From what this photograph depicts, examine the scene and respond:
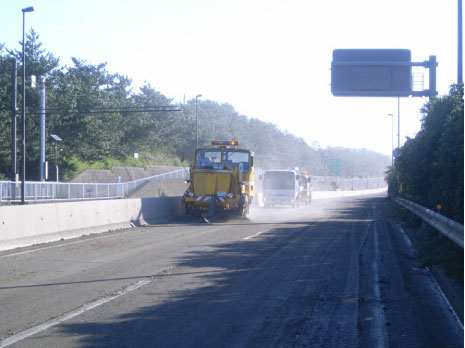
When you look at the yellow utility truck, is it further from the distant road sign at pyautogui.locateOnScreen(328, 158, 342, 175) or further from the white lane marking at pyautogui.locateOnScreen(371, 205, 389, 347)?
the distant road sign at pyautogui.locateOnScreen(328, 158, 342, 175)

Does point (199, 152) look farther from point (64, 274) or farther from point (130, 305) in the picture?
point (130, 305)

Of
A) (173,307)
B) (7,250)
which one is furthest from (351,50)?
(173,307)

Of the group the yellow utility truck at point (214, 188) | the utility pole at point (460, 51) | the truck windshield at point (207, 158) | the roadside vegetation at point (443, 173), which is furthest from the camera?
the truck windshield at point (207, 158)

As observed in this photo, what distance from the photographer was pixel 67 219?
16078mm

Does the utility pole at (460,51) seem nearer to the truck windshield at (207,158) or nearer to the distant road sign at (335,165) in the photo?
the truck windshield at (207,158)

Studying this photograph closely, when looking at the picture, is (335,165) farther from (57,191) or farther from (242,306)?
(242,306)

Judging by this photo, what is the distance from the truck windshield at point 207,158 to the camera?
77.6 ft

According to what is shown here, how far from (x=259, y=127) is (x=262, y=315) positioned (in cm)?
9595

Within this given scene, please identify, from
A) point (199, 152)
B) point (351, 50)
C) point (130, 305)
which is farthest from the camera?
point (199, 152)

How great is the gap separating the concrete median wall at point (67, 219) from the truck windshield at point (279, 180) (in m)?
19.2

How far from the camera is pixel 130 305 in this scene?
740cm

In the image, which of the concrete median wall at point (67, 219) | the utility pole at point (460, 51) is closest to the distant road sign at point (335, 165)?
the concrete median wall at point (67, 219)

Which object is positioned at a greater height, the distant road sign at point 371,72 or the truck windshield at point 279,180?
the distant road sign at point 371,72

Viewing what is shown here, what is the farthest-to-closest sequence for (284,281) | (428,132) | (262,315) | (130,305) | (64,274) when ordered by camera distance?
(428,132)
(64,274)
(284,281)
(130,305)
(262,315)
